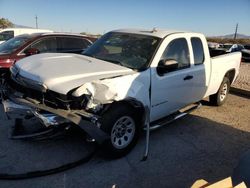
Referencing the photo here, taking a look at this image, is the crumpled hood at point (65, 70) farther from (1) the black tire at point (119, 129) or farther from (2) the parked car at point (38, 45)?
(2) the parked car at point (38, 45)

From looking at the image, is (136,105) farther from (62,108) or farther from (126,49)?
(126,49)

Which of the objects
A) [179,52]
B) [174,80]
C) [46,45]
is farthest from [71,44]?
[174,80]

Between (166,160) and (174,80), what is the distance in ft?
4.69

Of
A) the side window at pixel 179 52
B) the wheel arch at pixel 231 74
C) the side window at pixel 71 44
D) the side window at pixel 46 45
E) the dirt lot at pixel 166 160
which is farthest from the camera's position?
the side window at pixel 71 44

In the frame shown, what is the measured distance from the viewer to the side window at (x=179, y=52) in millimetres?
5322

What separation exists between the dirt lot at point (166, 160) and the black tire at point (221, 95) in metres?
1.24

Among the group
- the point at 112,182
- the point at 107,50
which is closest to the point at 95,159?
the point at 112,182

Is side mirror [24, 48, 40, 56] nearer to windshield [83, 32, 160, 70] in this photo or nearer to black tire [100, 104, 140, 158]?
windshield [83, 32, 160, 70]

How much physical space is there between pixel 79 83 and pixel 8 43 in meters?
5.88

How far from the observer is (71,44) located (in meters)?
9.18

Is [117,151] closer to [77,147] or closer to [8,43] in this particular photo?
[77,147]

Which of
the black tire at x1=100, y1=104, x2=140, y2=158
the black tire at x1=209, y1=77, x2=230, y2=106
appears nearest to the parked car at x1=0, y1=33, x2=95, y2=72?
the black tire at x1=209, y1=77, x2=230, y2=106

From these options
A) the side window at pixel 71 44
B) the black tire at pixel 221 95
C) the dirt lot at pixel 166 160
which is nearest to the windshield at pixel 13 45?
the side window at pixel 71 44

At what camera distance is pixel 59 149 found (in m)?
4.70
